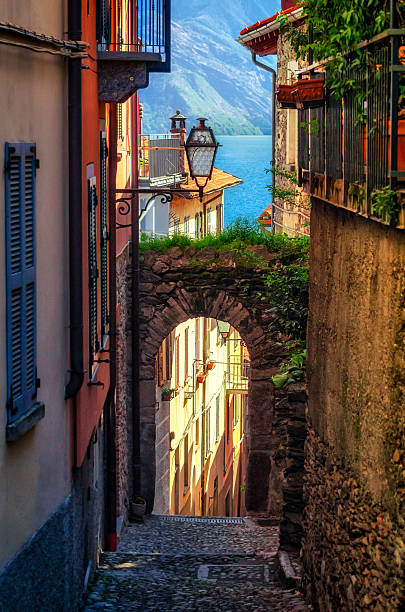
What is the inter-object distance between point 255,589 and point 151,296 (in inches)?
242

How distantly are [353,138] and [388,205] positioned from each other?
1701 millimetres

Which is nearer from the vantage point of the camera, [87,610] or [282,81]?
[87,610]

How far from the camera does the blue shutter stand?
19.6 ft

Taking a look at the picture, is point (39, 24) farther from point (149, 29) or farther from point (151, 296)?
point (151, 296)

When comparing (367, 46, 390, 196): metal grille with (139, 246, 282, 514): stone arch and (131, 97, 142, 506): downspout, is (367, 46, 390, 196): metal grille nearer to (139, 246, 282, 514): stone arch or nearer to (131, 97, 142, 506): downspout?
(131, 97, 142, 506): downspout

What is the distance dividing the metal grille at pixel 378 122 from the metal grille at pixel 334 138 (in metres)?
1.29

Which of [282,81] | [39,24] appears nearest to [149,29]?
[39,24]

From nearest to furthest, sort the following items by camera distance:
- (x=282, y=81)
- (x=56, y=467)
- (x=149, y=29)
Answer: (x=56, y=467), (x=149, y=29), (x=282, y=81)

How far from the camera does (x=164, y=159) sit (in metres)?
23.5

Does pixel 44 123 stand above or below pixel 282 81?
below

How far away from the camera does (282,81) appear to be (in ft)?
61.6

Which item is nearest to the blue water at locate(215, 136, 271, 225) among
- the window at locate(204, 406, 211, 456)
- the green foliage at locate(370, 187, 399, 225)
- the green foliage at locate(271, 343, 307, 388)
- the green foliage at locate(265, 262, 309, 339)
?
the window at locate(204, 406, 211, 456)

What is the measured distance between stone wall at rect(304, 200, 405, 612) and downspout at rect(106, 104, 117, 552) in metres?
2.63

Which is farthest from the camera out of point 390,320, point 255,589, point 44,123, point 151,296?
point 151,296
